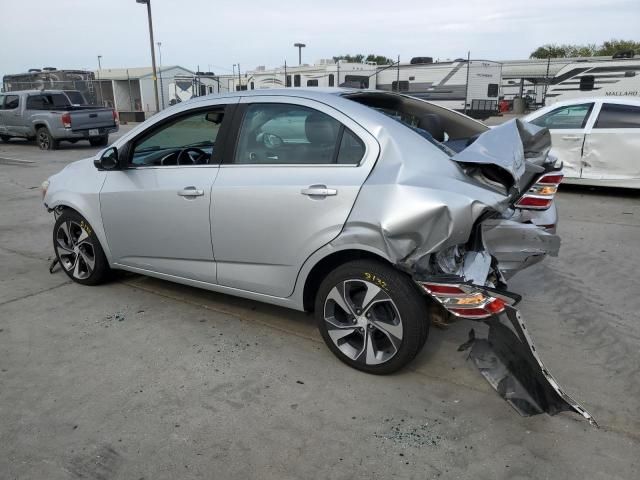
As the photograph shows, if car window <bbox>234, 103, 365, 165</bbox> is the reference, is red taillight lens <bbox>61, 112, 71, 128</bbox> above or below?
below

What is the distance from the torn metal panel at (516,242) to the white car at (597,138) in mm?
5626

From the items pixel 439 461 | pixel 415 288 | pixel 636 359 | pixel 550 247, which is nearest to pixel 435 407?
pixel 439 461

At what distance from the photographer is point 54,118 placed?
1638cm

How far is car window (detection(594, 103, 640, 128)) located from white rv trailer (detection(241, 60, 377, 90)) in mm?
13968

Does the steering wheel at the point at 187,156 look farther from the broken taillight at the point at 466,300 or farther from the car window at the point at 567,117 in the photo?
the car window at the point at 567,117

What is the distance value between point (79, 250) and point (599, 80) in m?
16.8

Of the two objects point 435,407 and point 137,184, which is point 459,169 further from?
point 137,184

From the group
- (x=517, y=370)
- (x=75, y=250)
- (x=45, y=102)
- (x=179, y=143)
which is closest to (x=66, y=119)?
(x=45, y=102)

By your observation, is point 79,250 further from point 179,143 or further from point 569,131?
point 569,131

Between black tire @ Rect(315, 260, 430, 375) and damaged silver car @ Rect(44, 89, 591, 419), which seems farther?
black tire @ Rect(315, 260, 430, 375)

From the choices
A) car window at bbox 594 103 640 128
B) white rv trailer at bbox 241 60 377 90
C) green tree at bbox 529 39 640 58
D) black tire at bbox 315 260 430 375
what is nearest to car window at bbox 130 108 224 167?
black tire at bbox 315 260 430 375

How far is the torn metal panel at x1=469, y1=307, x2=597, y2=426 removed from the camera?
8.89 ft

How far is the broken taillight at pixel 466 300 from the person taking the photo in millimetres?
2799

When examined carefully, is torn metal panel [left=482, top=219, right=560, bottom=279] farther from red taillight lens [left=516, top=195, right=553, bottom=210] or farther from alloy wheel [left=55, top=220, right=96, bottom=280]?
alloy wheel [left=55, top=220, right=96, bottom=280]
